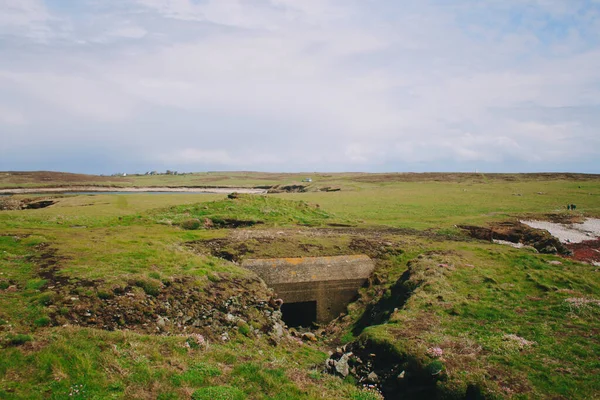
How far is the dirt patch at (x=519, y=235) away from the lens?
30462mm

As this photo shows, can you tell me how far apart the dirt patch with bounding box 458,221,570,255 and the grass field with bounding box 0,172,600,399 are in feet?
19.8

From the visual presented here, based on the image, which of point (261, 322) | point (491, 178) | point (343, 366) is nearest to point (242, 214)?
point (261, 322)

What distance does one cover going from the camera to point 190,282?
17172 mm

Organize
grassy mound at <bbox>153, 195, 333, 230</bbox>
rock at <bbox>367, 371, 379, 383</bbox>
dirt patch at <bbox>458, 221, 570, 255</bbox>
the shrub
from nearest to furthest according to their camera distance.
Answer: rock at <bbox>367, 371, 379, 383</bbox>
dirt patch at <bbox>458, 221, 570, 255</bbox>
the shrub
grassy mound at <bbox>153, 195, 333, 230</bbox>

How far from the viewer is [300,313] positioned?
21625 millimetres

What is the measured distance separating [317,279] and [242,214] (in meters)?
15.8

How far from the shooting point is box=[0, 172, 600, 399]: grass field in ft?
32.8

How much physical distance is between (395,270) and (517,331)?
10330mm

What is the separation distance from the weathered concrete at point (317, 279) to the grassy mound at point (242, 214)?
38.9 feet

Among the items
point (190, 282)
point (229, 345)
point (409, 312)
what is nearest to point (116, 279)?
point (190, 282)

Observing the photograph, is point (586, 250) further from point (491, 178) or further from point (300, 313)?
point (491, 178)

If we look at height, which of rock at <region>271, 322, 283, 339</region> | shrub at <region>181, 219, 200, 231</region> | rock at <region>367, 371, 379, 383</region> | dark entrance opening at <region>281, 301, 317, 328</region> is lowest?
dark entrance opening at <region>281, 301, 317, 328</region>

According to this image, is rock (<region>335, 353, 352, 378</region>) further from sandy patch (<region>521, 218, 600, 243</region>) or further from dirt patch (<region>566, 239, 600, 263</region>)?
sandy patch (<region>521, 218, 600, 243</region>)

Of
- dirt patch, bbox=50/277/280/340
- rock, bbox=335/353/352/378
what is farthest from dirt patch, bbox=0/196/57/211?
rock, bbox=335/353/352/378
